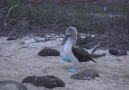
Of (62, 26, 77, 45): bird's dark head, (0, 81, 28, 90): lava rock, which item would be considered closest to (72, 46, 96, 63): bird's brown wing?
(62, 26, 77, 45): bird's dark head

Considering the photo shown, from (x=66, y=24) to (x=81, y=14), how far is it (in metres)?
1.37

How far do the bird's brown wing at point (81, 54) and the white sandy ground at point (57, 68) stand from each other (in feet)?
0.60

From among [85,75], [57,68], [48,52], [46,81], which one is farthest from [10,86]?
[48,52]

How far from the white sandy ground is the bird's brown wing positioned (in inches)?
7.2

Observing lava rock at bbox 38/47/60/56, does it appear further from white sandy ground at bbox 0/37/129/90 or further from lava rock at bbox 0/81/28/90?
lava rock at bbox 0/81/28/90

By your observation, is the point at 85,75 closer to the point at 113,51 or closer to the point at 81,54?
the point at 81,54

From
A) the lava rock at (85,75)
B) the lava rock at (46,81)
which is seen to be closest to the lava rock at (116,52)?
the lava rock at (85,75)

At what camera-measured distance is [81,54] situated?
239 inches

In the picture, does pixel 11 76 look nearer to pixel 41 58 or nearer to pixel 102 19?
pixel 41 58

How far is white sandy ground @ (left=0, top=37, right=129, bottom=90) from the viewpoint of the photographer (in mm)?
5391

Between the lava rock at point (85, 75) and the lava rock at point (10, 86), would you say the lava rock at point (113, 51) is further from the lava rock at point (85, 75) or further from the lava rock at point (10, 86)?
the lava rock at point (10, 86)

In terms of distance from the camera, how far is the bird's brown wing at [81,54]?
19.8 ft

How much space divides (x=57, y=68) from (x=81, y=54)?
0.45m

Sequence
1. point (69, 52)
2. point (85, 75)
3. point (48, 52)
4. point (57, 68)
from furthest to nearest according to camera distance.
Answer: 1. point (48, 52)
2. point (57, 68)
3. point (69, 52)
4. point (85, 75)
